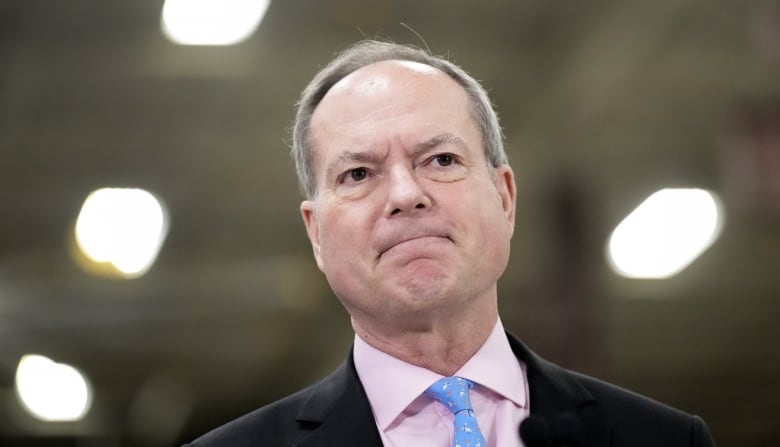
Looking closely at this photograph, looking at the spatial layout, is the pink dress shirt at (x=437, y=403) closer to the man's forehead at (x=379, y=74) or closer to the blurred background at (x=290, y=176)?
the man's forehead at (x=379, y=74)

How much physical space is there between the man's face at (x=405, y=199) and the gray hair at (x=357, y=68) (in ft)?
0.09

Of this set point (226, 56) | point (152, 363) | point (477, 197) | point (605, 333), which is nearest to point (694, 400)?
point (605, 333)

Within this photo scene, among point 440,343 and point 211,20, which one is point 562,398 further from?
point 211,20

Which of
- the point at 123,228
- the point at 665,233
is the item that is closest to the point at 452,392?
the point at 123,228

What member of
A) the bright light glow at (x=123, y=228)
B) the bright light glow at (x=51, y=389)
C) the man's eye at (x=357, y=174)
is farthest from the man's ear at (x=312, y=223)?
the bright light glow at (x=51, y=389)

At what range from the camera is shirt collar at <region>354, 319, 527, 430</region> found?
1.70 m

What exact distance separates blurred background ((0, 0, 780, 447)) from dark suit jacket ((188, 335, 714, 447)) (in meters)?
3.06

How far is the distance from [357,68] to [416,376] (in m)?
0.53

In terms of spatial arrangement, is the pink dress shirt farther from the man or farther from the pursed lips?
the pursed lips

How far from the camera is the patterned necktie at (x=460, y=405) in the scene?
5.21 feet

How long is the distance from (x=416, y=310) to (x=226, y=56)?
519 centimetres

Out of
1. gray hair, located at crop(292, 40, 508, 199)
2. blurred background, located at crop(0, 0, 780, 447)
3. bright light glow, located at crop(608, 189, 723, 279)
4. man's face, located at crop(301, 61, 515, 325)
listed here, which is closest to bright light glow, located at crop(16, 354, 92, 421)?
blurred background, located at crop(0, 0, 780, 447)

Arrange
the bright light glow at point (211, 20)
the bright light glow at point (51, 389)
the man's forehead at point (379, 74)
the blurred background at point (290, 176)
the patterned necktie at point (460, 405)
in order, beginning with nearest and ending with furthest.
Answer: the patterned necktie at point (460, 405)
the man's forehead at point (379, 74)
the bright light glow at point (211, 20)
the blurred background at point (290, 176)
the bright light glow at point (51, 389)

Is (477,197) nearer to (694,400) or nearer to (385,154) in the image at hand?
(385,154)
